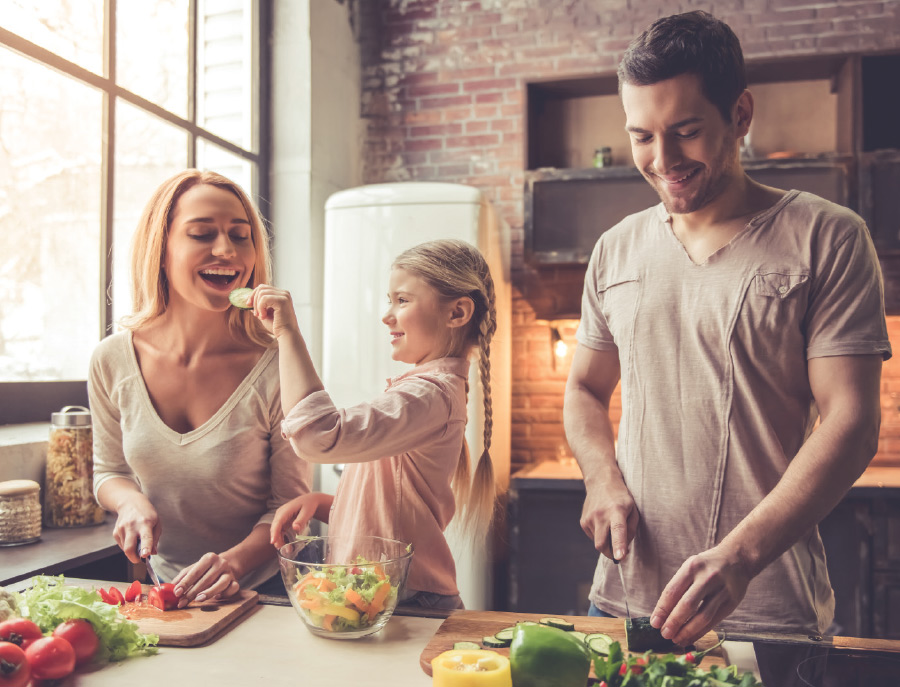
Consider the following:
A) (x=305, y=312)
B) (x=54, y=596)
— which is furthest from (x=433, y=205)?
(x=54, y=596)

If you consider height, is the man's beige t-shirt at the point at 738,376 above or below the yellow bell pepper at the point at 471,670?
above

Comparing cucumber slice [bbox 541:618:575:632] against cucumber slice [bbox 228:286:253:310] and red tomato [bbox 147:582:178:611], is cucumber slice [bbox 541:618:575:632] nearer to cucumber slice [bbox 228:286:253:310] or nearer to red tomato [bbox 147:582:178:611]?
red tomato [bbox 147:582:178:611]

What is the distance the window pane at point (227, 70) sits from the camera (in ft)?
11.0

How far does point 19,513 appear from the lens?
185 cm

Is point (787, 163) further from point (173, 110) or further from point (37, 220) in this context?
point (37, 220)

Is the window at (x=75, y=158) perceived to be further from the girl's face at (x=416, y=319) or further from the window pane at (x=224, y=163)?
the girl's face at (x=416, y=319)

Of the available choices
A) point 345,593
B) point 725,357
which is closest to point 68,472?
point 345,593

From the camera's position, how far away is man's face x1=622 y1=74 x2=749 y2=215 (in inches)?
49.3

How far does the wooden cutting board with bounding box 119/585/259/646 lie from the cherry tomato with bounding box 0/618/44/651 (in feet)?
0.56

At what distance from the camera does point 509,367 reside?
362 cm

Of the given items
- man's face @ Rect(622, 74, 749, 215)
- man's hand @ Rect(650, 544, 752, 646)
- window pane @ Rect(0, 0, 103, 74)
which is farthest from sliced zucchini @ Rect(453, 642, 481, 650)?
window pane @ Rect(0, 0, 103, 74)

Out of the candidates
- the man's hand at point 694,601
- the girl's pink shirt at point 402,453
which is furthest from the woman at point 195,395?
the man's hand at point 694,601

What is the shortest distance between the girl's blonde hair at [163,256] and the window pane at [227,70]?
187cm

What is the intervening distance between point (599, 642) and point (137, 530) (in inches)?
31.9
